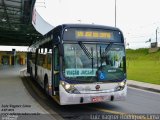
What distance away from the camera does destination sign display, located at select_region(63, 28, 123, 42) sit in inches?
463

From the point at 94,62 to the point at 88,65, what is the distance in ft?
0.82

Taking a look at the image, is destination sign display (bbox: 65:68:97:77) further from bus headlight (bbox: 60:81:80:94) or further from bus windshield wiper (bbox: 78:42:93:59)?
bus windshield wiper (bbox: 78:42:93:59)

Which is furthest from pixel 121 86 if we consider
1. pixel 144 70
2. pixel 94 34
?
pixel 144 70

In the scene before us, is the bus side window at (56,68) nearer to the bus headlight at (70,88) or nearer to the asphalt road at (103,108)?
the bus headlight at (70,88)

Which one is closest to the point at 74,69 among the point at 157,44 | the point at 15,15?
the point at 15,15

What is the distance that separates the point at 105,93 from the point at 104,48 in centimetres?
153

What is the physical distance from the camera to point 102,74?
11617mm

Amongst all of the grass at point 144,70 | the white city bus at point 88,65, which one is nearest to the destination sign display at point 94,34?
the white city bus at point 88,65

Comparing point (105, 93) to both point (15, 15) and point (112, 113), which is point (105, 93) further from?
point (15, 15)

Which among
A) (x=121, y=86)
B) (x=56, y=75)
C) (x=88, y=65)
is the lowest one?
(x=121, y=86)

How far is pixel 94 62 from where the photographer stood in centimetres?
1166

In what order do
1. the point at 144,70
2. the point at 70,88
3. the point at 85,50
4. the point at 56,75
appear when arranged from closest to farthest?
the point at 70,88, the point at 85,50, the point at 56,75, the point at 144,70

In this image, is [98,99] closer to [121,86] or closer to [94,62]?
[121,86]

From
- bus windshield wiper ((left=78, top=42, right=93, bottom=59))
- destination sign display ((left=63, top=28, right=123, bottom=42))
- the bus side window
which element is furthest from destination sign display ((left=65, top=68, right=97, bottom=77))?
destination sign display ((left=63, top=28, right=123, bottom=42))
